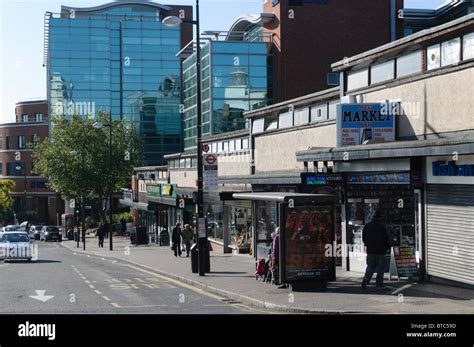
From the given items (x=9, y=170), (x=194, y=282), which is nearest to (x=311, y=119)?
(x=194, y=282)

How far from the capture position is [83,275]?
2542 cm

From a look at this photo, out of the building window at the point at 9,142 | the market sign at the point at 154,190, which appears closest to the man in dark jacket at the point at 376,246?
the market sign at the point at 154,190

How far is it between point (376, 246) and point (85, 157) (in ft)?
198

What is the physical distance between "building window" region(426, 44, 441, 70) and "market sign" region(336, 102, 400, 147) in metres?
1.61

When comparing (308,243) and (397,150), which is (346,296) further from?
(397,150)

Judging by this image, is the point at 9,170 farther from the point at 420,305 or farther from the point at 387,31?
the point at 420,305

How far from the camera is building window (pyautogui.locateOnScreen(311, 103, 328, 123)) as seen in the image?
81.5 ft

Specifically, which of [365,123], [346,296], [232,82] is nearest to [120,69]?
[232,82]

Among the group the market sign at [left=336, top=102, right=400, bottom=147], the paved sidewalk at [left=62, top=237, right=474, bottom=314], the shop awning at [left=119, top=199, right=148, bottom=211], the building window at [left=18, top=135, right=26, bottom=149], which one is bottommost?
the paved sidewalk at [left=62, top=237, right=474, bottom=314]

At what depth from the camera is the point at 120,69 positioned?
92.9m

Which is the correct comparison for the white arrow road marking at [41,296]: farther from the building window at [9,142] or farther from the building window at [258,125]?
the building window at [9,142]

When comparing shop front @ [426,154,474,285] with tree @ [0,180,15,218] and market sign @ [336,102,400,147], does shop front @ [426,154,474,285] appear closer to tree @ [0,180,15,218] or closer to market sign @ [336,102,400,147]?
market sign @ [336,102,400,147]

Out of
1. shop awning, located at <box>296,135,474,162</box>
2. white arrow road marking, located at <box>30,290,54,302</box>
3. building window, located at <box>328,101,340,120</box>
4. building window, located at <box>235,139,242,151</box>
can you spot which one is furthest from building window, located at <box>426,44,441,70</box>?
building window, located at <box>235,139,242,151</box>
